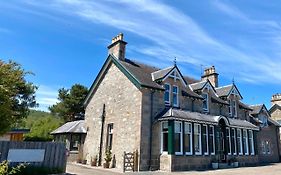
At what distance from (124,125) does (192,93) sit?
736 cm

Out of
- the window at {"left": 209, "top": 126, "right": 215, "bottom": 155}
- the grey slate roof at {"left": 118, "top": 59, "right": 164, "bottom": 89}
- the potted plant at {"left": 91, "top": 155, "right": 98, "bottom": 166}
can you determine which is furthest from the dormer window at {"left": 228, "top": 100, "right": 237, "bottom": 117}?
the potted plant at {"left": 91, "top": 155, "right": 98, "bottom": 166}

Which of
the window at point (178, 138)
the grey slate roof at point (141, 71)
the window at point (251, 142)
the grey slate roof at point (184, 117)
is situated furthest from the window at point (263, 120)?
the window at point (178, 138)

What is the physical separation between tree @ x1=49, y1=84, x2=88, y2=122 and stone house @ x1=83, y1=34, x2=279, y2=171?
68.2 feet

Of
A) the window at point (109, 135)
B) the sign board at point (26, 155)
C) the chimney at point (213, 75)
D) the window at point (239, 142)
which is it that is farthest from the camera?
the chimney at point (213, 75)

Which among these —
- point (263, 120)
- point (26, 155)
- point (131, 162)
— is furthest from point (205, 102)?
point (26, 155)

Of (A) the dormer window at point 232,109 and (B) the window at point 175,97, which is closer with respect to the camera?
(B) the window at point 175,97

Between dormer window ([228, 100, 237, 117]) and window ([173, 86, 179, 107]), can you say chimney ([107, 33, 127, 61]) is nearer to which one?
window ([173, 86, 179, 107])

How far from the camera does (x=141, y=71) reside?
23.0 meters

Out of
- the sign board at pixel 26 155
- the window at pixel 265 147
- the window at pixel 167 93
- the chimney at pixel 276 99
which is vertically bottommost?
the sign board at pixel 26 155

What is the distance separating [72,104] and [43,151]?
33.5m

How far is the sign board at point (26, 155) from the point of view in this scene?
43.2 feet

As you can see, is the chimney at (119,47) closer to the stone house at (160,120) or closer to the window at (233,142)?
the stone house at (160,120)

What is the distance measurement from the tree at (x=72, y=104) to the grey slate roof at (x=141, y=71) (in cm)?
2482

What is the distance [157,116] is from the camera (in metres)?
20.3
